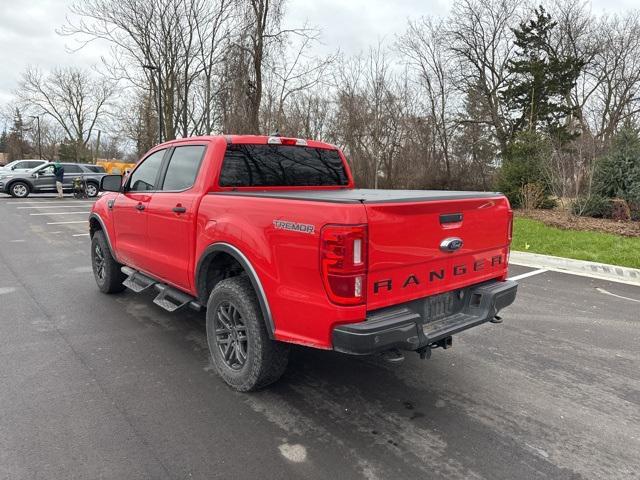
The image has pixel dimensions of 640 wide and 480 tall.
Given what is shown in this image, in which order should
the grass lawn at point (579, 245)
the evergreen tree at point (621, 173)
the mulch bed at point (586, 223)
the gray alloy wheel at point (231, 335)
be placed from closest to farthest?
the gray alloy wheel at point (231, 335) < the grass lawn at point (579, 245) < the mulch bed at point (586, 223) < the evergreen tree at point (621, 173)

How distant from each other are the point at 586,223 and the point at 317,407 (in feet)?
34.8

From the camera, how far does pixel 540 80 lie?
2652 cm

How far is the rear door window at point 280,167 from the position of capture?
4.04 m

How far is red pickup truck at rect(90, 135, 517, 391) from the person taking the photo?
8.70 ft

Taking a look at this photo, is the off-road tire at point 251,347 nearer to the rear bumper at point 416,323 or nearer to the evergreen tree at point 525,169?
the rear bumper at point 416,323

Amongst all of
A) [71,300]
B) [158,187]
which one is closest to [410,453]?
[158,187]

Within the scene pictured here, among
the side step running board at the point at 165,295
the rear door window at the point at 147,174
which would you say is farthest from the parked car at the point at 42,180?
the side step running board at the point at 165,295

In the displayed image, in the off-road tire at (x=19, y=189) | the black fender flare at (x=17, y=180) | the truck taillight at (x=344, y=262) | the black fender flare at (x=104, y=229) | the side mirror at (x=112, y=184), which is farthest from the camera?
the off-road tire at (x=19, y=189)

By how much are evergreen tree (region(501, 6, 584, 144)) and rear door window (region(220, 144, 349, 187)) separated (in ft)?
81.4

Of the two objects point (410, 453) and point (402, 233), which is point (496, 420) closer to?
point (410, 453)

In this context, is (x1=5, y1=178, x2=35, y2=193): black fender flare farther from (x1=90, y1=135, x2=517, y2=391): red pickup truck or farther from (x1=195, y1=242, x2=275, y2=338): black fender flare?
(x1=195, y1=242, x2=275, y2=338): black fender flare

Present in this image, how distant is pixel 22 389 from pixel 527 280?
6.70 m

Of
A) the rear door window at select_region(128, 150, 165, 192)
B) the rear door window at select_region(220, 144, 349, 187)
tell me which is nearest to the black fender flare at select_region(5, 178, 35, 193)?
the rear door window at select_region(128, 150, 165, 192)

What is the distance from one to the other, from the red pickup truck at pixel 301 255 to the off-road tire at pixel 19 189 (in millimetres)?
21599
